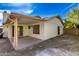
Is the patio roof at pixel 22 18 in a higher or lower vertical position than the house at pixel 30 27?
higher

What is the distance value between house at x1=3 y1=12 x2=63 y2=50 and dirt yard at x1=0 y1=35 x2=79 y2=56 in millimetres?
89

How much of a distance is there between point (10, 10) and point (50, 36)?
2.74ft

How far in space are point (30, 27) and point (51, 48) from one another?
52 cm

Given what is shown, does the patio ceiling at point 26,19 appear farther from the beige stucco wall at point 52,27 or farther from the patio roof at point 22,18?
the beige stucco wall at point 52,27

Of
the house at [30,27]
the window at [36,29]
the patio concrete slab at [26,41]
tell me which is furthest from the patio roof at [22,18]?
the patio concrete slab at [26,41]

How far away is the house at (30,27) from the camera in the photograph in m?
2.49

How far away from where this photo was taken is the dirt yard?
2.50 m

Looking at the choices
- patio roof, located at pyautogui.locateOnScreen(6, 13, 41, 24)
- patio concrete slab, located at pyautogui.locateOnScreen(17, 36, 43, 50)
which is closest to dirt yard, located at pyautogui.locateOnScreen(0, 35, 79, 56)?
patio concrete slab, located at pyautogui.locateOnScreen(17, 36, 43, 50)

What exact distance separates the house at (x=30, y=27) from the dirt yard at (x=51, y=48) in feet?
0.29

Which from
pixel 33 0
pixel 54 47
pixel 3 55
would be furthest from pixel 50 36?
pixel 3 55

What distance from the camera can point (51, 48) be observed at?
2531mm

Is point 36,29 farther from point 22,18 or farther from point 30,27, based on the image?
point 22,18

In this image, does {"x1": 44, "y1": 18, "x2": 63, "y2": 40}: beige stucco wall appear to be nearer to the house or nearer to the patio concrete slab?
the house

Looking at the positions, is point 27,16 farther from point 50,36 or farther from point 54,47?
point 54,47
